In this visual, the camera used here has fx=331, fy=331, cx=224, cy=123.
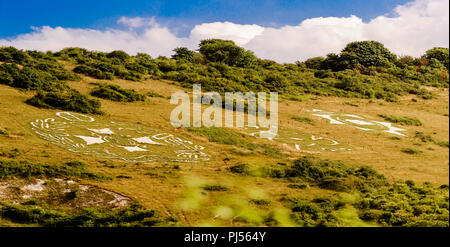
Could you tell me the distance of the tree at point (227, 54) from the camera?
6412cm

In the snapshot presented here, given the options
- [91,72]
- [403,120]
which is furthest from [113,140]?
[403,120]

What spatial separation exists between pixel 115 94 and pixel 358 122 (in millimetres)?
23417

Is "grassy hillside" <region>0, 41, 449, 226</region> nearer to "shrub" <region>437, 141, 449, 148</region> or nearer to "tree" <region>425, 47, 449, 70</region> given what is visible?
"shrub" <region>437, 141, 449, 148</region>

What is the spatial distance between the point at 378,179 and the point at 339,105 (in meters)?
24.8

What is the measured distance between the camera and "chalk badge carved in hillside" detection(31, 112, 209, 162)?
1859 centimetres

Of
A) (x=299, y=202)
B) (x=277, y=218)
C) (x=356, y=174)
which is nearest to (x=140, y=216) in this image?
(x=277, y=218)

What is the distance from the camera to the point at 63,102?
24312 mm

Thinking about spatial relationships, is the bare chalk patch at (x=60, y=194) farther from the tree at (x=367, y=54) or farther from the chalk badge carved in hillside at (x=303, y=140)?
the tree at (x=367, y=54)

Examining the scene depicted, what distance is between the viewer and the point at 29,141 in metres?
17.8

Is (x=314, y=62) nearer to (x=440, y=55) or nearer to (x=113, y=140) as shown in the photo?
(x=440, y=55)

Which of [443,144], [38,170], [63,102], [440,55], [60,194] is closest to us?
[60,194]

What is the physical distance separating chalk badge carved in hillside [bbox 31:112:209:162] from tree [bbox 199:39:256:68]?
43111 mm

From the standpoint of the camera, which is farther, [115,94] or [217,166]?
[115,94]
